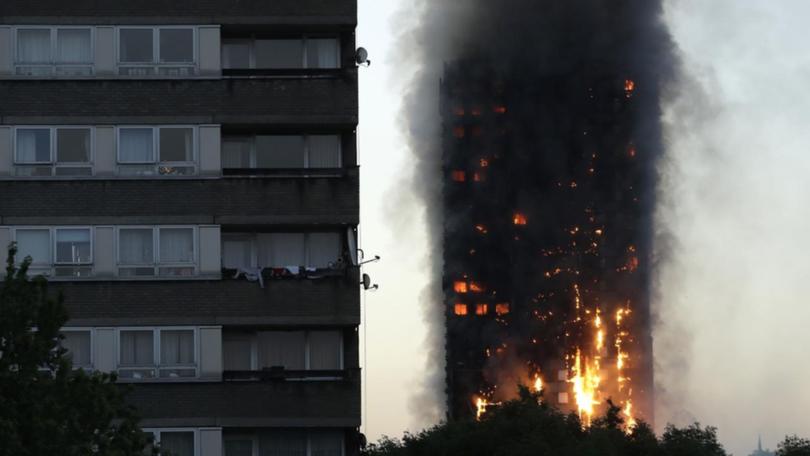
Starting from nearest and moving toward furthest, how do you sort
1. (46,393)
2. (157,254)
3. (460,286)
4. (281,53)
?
1. (46,393)
2. (157,254)
3. (281,53)
4. (460,286)

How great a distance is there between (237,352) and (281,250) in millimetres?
3155

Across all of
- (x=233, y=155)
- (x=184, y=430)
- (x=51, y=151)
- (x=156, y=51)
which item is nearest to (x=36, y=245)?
(x=51, y=151)

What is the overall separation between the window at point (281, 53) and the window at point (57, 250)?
21.9 ft

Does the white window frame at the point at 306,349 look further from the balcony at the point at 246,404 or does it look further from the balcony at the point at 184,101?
the balcony at the point at 184,101

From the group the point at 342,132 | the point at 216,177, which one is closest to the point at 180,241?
the point at 216,177

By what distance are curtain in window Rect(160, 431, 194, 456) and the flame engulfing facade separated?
328 feet

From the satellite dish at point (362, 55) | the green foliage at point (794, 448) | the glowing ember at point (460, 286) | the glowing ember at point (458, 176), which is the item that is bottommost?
the green foliage at point (794, 448)

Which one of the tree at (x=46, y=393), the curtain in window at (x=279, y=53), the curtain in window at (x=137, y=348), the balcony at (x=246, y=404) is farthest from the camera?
the curtain in window at (x=279, y=53)

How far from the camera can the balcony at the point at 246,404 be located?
5625 centimetres

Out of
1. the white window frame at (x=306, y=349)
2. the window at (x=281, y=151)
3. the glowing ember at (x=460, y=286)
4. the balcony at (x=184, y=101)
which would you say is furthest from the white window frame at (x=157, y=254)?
the glowing ember at (x=460, y=286)

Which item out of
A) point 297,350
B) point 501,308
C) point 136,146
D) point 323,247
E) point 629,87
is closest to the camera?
point 297,350

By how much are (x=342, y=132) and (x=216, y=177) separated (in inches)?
153

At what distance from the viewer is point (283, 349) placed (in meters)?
57.3

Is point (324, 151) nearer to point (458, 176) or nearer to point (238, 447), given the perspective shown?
point (238, 447)
